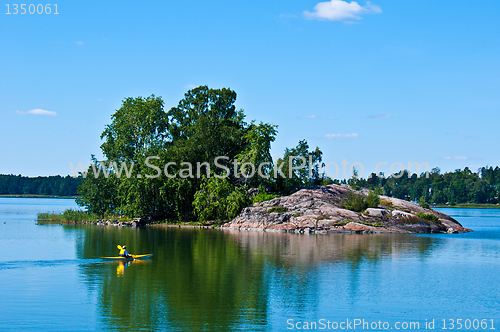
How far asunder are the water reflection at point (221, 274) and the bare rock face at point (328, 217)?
23.0ft

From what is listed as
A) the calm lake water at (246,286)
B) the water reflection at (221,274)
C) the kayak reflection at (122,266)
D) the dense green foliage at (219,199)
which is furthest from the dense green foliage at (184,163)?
the kayak reflection at (122,266)

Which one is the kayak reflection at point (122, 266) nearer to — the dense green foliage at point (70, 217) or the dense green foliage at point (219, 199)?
the dense green foliage at point (219, 199)

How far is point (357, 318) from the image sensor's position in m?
23.8

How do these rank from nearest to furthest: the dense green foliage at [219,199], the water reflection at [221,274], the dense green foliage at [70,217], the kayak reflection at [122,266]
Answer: the water reflection at [221,274] < the kayak reflection at [122,266] < the dense green foliage at [219,199] < the dense green foliage at [70,217]

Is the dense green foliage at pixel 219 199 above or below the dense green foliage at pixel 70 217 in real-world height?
above

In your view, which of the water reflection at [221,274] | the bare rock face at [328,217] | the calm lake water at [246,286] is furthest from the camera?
the bare rock face at [328,217]

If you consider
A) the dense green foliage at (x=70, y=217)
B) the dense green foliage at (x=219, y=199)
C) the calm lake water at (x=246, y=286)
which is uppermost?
the dense green foliage at (x=219, y=199)

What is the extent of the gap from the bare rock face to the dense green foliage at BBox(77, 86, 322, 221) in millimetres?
4159

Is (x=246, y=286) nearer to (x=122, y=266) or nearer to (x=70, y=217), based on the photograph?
(x=122, y=266)

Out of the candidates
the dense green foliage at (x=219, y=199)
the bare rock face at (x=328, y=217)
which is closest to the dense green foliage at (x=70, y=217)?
the dense green foliage at (x=219, y=199)

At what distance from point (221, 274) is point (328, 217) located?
36.8m

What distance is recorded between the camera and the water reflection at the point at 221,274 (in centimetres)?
2391

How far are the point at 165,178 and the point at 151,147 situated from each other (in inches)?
271

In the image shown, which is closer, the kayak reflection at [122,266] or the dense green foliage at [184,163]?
the kayak reflection at [122,266]
